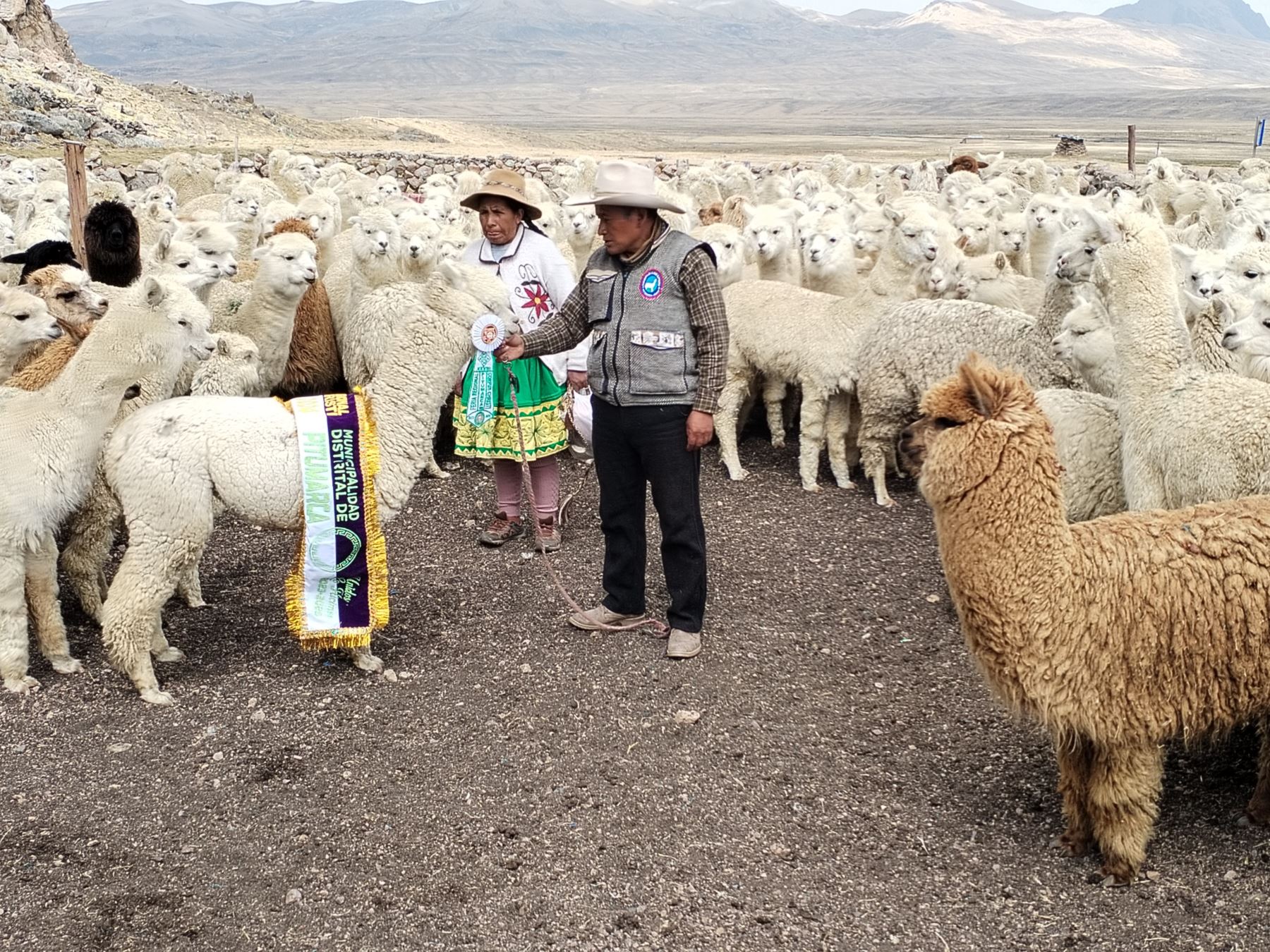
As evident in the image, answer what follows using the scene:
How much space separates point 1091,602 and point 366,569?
277cm

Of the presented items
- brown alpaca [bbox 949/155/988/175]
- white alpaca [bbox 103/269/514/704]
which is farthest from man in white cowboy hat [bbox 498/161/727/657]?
brown alpaca [bbox 949/155/988/175]

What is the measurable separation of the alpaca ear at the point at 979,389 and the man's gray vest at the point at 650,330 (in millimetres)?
1536

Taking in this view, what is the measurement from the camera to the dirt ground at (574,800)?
11.4 feet

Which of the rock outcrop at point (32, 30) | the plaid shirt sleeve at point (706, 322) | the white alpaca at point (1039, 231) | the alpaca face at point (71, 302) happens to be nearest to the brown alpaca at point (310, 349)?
the alpaca face at point (71, 302)

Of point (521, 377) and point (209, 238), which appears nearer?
point (521, 377)

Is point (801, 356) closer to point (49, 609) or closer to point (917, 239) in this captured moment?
point (917, 239)

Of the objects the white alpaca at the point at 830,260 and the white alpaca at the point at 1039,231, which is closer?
the white alpaca at the point at 830,260

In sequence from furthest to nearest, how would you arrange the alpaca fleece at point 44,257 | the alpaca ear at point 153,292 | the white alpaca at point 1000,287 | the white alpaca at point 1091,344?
the white alpaca at point 1000,287, the alpaca fleece at point 44,257, the white alpaca at point 1091,344, the alpaca ear at point 153,292

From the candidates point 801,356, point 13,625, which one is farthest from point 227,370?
point 801,356

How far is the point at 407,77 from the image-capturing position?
177250 millimetres

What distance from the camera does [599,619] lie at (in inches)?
215

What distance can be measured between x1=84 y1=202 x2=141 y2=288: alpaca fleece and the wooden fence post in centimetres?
103

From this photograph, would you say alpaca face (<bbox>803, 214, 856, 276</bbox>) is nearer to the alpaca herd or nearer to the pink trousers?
the alpaca herd

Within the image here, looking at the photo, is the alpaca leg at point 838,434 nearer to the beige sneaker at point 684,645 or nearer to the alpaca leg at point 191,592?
the beige sneaker at point 684,645
